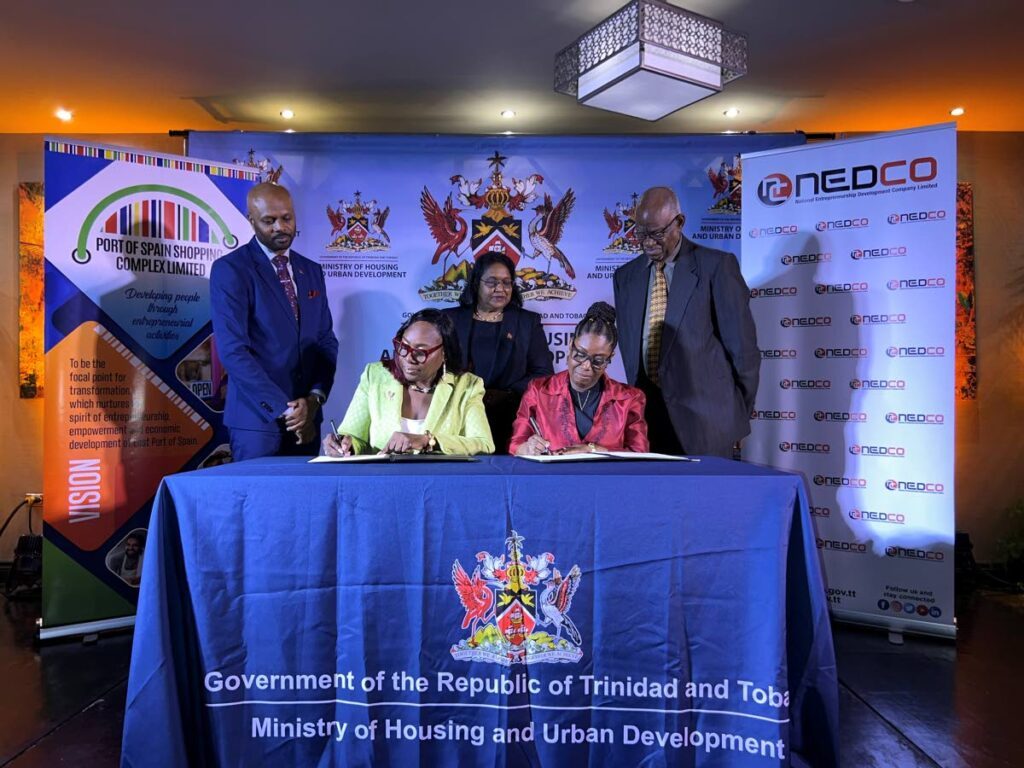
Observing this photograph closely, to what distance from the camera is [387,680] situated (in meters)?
1.84

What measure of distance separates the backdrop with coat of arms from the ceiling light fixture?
33.6 inches

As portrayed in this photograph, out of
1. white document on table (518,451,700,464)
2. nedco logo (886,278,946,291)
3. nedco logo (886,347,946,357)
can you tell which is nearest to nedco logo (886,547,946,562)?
nedco logo (886,347,946,357)

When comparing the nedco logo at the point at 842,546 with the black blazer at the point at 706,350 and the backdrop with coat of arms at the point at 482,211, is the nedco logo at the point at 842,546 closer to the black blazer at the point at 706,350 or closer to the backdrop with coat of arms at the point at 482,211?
the black blazer at the point at 706,350

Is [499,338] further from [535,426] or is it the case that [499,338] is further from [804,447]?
[804,447]

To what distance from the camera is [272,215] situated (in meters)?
3.43

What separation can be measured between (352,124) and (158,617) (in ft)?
13.1

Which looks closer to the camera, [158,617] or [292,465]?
[158,617]

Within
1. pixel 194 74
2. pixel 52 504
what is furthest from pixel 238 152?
pixel 52 504

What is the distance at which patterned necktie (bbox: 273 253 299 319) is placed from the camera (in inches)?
139

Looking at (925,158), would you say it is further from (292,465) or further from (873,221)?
(292,465)

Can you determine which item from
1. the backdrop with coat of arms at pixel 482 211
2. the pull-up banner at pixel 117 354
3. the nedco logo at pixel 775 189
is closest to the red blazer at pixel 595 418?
the nedco logo at pixel 775 189

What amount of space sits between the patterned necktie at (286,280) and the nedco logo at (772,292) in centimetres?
249

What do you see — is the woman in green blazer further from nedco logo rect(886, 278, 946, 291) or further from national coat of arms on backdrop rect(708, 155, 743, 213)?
national coat of arms on backdrop rect(708, 155, 743, 213)

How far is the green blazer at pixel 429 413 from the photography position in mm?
2617
